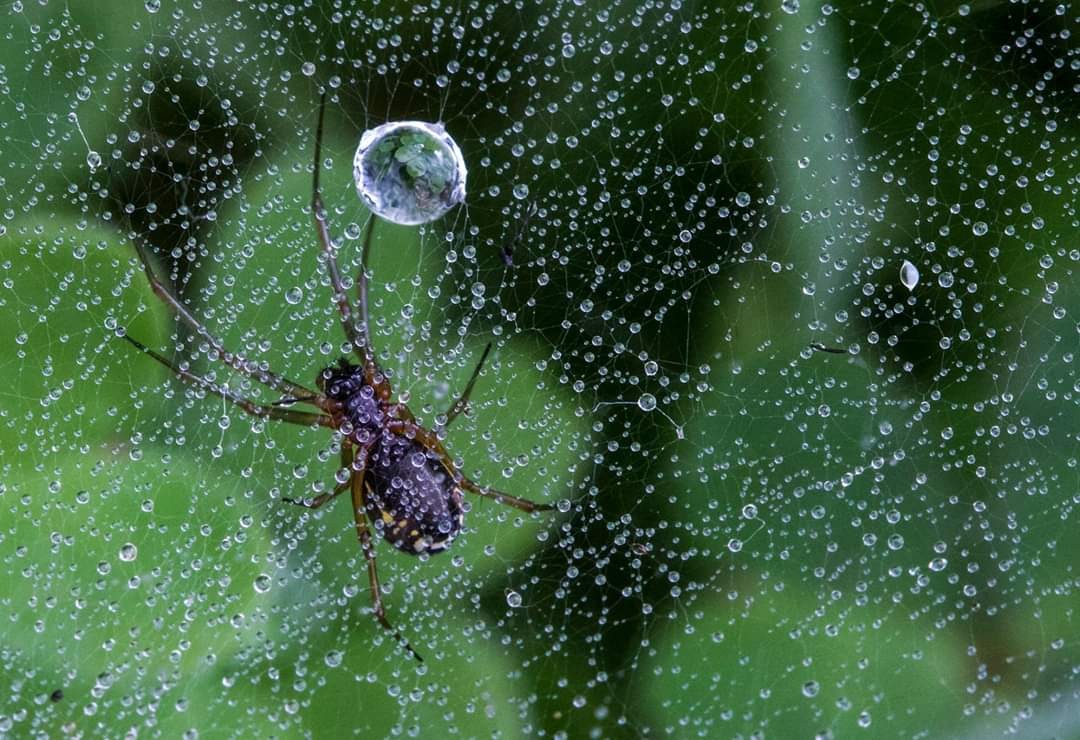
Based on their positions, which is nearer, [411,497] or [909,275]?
[411,497]

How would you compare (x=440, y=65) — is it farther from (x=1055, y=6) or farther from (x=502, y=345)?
(x=1055, y=6)

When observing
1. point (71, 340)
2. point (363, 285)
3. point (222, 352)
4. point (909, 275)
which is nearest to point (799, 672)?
point (909, 275)

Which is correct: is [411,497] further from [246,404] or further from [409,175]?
[409,175]

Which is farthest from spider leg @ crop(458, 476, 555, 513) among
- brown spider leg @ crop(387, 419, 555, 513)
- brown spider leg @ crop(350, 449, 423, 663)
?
brown spider leg @ crop(350, 449, 423, 663)

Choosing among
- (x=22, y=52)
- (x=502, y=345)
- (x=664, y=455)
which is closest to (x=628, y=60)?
(x=502, y=345)

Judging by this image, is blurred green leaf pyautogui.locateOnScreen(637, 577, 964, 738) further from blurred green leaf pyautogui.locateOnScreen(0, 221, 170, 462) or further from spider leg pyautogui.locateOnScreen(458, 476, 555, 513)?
blurred green leaf pyautogui.locateOnScreen(0, 221, 170, 462)

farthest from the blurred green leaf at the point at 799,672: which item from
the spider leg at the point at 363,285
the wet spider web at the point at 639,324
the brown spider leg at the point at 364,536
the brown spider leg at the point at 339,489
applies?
the spider leg at the point at 363,285

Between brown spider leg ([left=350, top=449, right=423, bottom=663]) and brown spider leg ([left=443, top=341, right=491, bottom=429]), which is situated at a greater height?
brown spider leg ([left=443, top=341, right=491, bottom=429])
